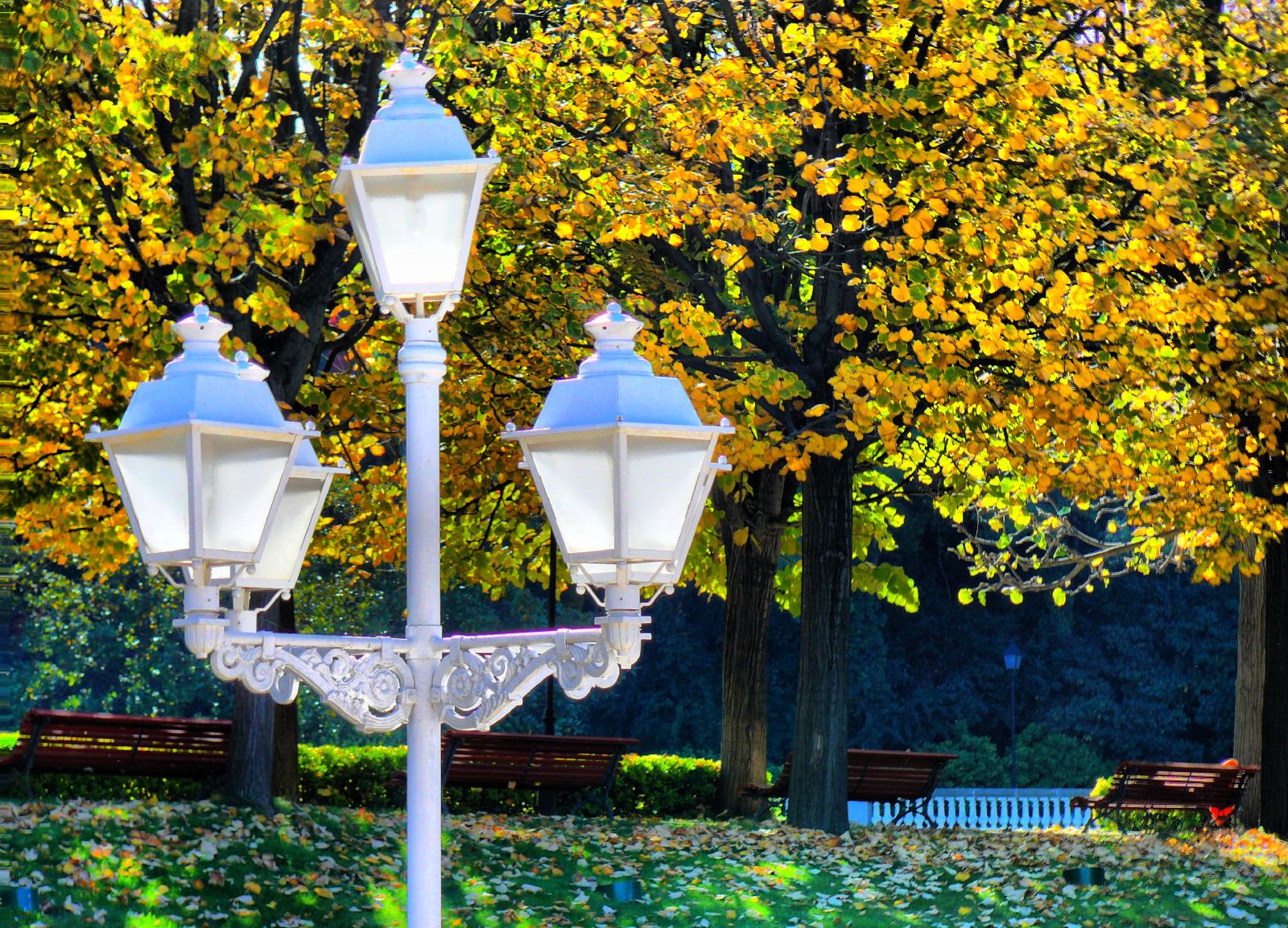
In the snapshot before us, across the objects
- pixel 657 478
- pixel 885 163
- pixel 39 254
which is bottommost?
pixel 657 478

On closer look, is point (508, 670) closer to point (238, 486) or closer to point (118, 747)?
point (238, 486)

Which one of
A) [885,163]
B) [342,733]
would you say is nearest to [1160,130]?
[885,163]

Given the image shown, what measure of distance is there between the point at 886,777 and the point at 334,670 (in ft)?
44.3

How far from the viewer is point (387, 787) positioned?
17234mm

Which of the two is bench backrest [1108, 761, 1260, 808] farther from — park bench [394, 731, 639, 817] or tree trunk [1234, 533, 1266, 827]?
park bench [394, 731, 639, 817]

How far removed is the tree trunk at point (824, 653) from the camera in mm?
13594

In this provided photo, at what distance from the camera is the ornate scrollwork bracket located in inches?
145

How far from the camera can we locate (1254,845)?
14.3m

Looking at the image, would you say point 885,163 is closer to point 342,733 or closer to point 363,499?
point 363,499

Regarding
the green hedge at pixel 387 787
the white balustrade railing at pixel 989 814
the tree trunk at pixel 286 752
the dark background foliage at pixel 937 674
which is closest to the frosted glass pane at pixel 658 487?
the green hedge at pixel 387 787

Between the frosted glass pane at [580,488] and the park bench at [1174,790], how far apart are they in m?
13.7

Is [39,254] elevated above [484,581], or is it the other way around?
[39,254]

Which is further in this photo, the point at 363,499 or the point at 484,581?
the point at 484,581

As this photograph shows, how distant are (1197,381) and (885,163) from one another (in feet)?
11.0
